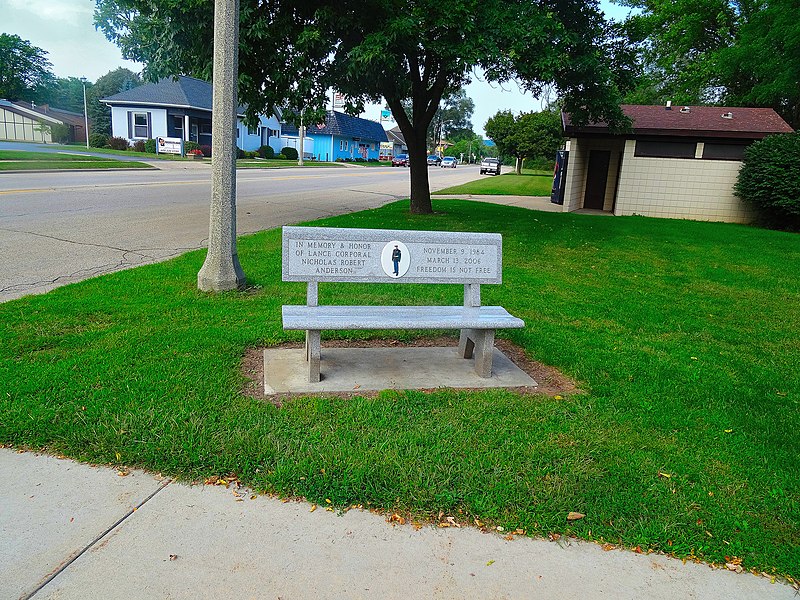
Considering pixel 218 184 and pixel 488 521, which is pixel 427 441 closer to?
pixel 488 521

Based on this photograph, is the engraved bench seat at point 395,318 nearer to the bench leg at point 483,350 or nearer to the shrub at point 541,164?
the bench leg at point 483,350

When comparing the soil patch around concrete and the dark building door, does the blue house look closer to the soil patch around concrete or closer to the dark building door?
the dark building door

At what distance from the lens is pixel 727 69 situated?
87.3 ft

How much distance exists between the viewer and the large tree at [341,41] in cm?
957

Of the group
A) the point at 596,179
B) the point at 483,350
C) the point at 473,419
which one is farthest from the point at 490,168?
the point at 473,419

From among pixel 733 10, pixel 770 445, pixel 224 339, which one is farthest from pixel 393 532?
pixel 733 10

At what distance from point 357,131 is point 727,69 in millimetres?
56506

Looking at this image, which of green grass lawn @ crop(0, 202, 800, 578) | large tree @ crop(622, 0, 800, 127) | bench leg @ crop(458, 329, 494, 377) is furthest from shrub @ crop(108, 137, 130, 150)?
bench leg @ crop(458, 329, 494, 377)

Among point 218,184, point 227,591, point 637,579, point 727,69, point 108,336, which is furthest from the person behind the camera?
point 727,69

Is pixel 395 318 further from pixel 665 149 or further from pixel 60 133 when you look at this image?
pixel 60 133

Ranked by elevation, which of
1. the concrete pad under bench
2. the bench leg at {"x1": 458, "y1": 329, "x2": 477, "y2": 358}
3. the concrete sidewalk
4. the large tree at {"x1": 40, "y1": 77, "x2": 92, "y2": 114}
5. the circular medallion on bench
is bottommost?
the concrete sidewalk

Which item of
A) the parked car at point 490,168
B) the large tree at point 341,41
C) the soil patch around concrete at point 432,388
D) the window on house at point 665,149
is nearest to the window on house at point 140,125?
the parked car at point 490,168

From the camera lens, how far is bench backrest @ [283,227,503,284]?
14.9 ft

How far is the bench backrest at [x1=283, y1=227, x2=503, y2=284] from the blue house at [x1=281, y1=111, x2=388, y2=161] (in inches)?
2413
